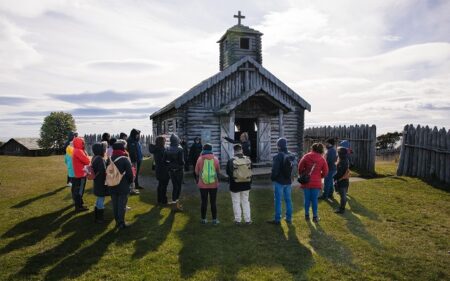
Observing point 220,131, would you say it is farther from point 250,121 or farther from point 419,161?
point 419,161

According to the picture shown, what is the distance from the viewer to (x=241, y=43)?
1964cm

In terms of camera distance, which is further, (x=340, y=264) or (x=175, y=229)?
(x=175, y=229)

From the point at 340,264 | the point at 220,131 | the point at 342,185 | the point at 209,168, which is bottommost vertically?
the point at 340,264

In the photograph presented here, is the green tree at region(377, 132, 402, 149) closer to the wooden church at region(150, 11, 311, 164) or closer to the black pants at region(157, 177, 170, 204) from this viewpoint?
the wooden church at region(150, 11, 311, 164)

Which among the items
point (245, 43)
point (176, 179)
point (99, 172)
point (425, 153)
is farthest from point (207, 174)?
point (245, 43)

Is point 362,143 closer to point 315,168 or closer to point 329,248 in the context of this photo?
point 315,168

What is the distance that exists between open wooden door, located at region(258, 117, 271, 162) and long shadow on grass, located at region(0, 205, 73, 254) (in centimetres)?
1073

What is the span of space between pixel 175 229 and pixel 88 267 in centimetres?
231

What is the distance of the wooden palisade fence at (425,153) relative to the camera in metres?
12.4

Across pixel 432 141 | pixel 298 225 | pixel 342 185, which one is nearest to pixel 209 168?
pixel 298 225

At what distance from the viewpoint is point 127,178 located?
285 inches

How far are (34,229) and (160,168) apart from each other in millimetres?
3440

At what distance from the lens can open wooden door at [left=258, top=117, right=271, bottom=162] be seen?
675 inches

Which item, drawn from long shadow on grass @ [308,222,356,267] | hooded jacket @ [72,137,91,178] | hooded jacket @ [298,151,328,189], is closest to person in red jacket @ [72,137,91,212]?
hooded jacket @ [72,137,91,178]
